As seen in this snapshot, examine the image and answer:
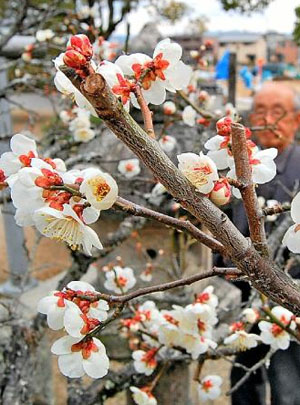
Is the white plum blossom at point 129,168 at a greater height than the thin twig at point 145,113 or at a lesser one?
lesser

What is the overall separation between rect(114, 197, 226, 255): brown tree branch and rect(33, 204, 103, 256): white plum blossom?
50mm

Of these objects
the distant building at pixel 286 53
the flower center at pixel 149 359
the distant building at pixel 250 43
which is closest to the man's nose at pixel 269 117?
the flower center at pixel 149 359

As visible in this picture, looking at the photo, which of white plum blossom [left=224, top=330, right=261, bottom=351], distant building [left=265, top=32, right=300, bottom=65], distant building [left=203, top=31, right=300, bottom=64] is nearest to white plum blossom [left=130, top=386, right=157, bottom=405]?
white plum blossom [left=224, top=330, right=261, bottom=351]

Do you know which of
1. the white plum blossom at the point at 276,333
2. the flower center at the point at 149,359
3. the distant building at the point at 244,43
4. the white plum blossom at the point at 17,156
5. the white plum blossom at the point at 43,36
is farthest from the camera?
the distant building at the point at 244,43

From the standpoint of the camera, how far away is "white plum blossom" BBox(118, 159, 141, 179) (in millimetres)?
1682

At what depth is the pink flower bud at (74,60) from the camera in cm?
42

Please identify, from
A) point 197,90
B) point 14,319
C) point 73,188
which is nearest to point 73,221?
point 73,188

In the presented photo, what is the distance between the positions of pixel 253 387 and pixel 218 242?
1.66 meters

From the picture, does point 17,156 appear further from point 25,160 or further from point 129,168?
point 129,168

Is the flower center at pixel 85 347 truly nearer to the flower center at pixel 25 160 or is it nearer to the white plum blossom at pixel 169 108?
the flower center at pixel 25 160

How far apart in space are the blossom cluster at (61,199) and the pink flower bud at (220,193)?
0.36ft

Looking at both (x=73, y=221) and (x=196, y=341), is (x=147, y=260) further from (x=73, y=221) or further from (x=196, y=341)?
(x=73, y=221)

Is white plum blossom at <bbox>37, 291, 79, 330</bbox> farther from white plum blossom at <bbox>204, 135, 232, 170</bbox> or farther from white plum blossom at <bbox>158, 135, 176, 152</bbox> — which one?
white plum blossom at <bbox>158, 135, 176, 152</bbox>

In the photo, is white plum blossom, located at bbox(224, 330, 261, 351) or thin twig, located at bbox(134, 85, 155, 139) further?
white plum blossom, located at bbox(224, 330, 261, 351)
